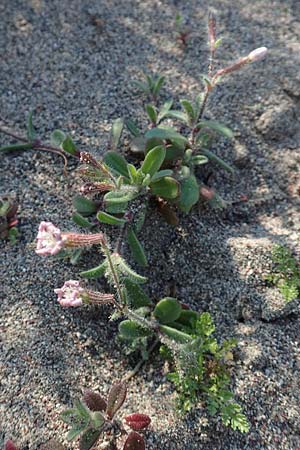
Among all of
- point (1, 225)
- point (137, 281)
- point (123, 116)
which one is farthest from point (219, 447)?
point (123, 116)

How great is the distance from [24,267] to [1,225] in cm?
23

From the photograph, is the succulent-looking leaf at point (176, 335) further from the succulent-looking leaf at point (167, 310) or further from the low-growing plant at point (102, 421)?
the low-growing plant at point (102, 421)

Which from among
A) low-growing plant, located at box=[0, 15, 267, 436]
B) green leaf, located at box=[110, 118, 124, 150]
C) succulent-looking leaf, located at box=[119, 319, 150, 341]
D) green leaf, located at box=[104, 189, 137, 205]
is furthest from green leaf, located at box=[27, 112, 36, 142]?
succulent-looking leaf, located at box=[119, 319, 150, 341]

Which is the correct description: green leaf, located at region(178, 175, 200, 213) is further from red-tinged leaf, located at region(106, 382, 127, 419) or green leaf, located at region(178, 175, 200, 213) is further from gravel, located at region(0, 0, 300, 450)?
red-tinged leaf, located at region(106, 382, 127, 419)

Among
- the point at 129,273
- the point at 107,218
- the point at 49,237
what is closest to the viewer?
the point at 49,237

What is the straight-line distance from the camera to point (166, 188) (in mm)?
2484

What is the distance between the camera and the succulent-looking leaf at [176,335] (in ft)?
7.36

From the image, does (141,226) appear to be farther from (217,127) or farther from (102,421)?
(102,421)

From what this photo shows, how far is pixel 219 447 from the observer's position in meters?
2.14

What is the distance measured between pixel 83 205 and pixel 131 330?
62 cm

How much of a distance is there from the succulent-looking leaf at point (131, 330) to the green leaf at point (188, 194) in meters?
0.58

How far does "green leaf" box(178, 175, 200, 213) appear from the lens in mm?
2531

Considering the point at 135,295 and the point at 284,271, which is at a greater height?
the point at 284,271

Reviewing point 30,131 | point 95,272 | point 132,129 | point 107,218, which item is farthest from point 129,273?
point 30,131
